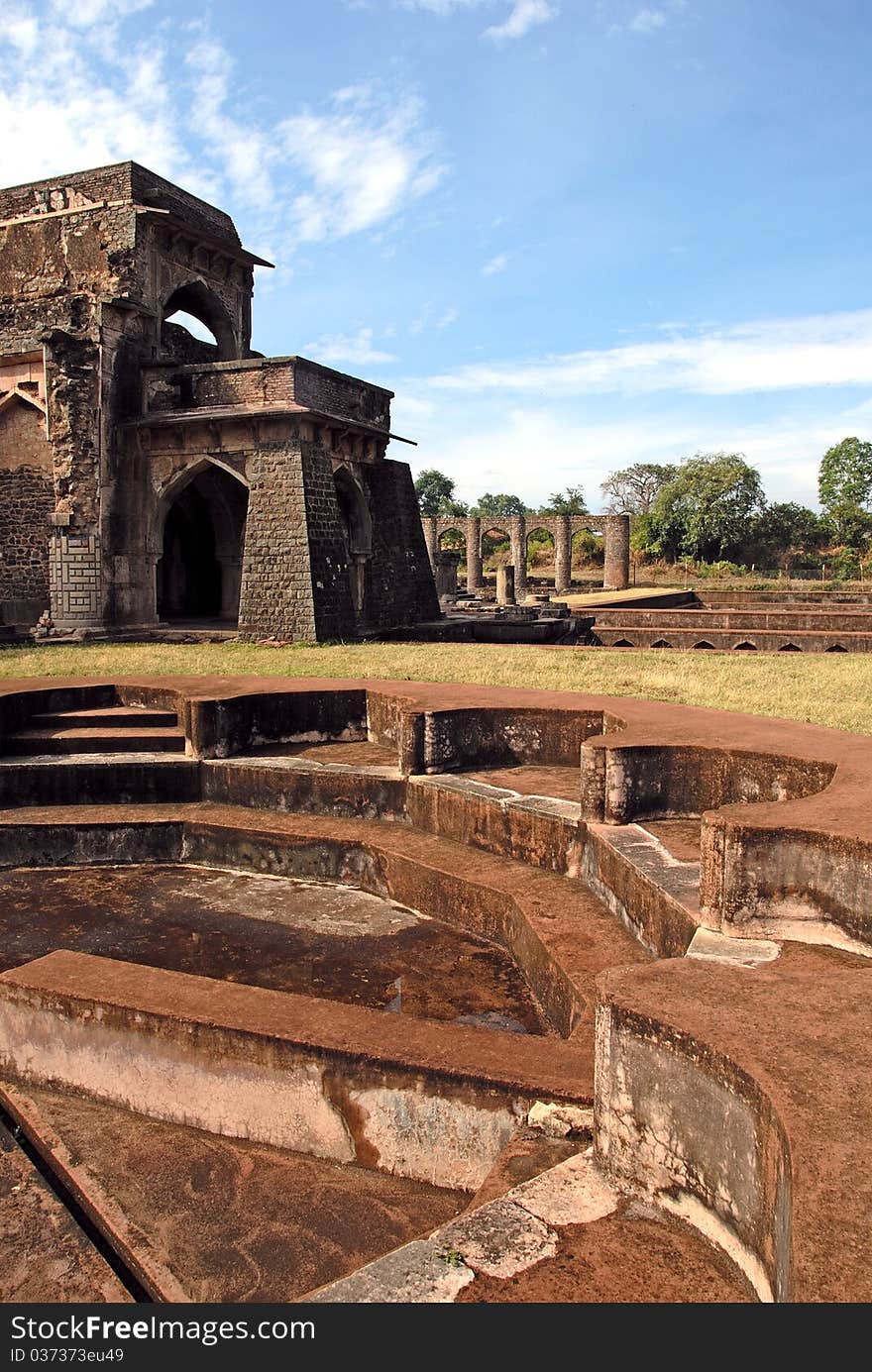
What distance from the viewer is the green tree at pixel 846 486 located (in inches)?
1857

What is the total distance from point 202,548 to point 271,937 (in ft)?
49.7

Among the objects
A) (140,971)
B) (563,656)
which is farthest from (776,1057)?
(563,656)

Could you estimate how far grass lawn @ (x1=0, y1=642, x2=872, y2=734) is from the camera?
7.40 meters

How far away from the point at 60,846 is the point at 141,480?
1085 cm

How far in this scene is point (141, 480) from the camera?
1544cm

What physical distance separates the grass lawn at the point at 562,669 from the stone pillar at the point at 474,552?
29.7 m

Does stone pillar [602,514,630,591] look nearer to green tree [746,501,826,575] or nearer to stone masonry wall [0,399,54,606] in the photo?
green tree [746,501,826,575]

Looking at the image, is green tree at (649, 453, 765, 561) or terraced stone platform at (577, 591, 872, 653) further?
green tree at (649, 453, 765, 561)

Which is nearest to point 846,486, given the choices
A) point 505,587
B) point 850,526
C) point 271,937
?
point 850,526

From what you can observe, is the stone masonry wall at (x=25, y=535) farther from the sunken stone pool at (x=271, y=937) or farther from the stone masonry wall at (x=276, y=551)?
the sunken stone pool at (x=271, y=937)

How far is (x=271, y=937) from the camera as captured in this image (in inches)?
179

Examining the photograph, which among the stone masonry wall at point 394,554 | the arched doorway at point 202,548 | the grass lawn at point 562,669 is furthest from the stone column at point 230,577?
the grass lawn at point 562,669

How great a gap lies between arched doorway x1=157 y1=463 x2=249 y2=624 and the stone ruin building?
5.41 feet

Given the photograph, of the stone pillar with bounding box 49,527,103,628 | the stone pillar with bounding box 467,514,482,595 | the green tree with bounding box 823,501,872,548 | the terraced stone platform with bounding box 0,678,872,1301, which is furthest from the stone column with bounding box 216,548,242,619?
the green tree with bounding box 823,501,872,548
